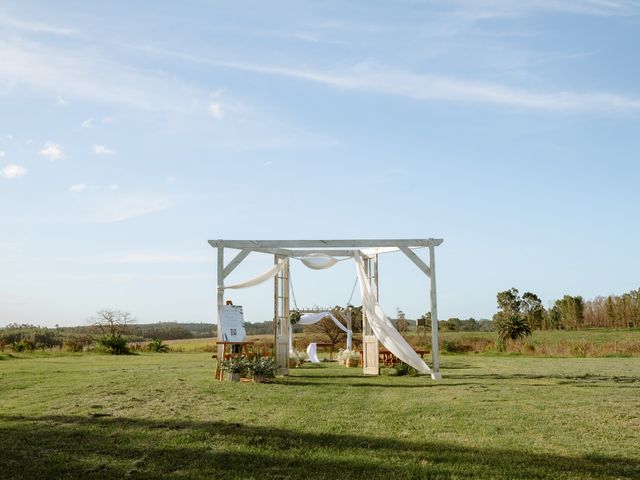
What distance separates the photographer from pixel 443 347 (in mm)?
25094

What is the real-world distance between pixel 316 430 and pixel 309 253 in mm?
8737

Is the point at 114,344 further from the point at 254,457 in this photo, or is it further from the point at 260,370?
the point at 254,457

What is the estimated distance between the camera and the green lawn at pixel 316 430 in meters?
4.98

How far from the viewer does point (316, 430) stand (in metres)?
6.51

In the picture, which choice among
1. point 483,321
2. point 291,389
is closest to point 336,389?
point 291,389

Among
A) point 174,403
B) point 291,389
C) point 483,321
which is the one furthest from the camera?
point 483,321

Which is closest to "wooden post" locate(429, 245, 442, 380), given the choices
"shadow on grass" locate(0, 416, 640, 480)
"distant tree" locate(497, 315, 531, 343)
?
"shadow on grass" locate(0, 416, 640, 480)

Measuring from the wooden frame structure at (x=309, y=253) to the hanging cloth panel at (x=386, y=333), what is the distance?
0.29 metres

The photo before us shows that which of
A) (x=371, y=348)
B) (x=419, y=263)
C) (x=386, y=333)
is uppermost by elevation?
(x=419, y=263)

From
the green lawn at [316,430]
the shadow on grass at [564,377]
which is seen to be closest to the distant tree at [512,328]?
the shadow on grass at [564,377]

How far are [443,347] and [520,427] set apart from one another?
1863cm

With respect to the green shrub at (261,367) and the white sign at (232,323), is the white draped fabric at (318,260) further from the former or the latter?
the green shrub at (261,367)

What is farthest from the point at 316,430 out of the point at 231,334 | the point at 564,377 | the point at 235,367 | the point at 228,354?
the point at 564,377

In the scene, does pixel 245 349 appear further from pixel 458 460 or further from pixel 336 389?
pixel 458 460
